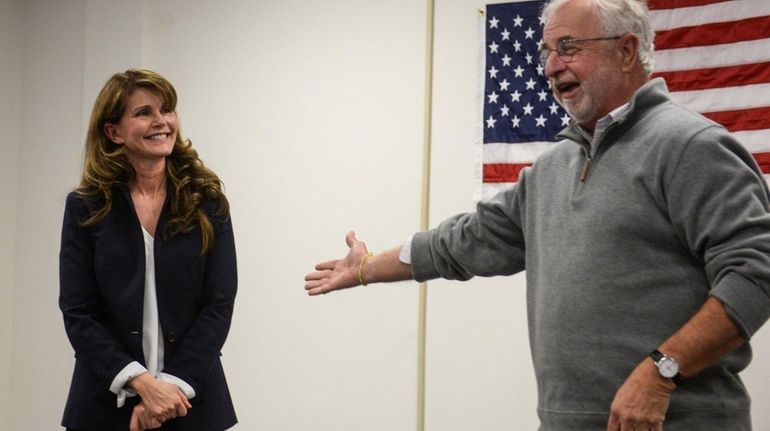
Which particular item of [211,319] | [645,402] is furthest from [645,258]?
[211,319]

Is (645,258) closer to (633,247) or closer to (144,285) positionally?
(633,247)

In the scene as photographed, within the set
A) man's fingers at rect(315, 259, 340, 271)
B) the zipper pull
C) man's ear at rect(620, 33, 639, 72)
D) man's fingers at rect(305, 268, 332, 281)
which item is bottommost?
man's fingers at rect(305, 268, 332, 281)

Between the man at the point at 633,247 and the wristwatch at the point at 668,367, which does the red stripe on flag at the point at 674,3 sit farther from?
the wristwatch at the point at 668,367

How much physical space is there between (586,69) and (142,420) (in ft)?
4.67

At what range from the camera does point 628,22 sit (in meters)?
2.00

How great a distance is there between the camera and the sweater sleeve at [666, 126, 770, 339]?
1.62m

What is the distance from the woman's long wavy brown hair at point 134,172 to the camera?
251 centimetres

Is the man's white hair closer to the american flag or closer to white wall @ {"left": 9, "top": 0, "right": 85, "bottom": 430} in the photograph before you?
the american flag

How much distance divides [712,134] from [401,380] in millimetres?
2941

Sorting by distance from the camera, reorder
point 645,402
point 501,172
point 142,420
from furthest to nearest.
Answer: point 501,172, point 142,420, point 645,402

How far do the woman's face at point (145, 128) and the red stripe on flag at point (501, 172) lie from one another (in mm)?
1969

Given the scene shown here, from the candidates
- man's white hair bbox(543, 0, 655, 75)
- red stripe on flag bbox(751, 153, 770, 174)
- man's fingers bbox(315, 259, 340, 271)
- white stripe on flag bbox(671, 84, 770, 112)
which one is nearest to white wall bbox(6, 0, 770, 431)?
red stripe on flag bbox(751, 153, 770, 174)

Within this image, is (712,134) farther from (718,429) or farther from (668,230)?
(718,429)

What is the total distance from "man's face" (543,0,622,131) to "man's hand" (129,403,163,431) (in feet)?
4.32
